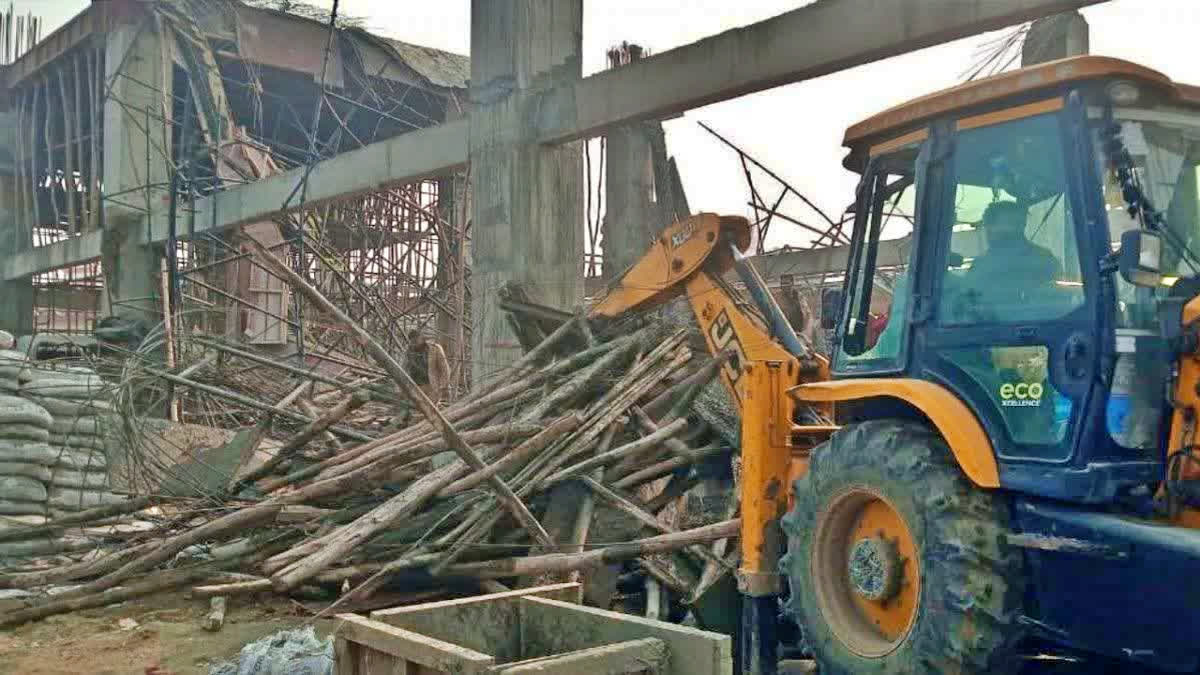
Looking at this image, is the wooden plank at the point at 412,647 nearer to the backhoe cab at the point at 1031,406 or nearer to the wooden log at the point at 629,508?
the backhoe cab at the point at 1031,406

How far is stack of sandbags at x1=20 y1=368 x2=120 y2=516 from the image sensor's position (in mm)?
10781

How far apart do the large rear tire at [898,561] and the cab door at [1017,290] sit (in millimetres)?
265

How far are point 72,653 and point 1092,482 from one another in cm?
615

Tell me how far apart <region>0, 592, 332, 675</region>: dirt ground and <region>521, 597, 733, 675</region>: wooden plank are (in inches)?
112

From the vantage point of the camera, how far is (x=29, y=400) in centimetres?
1127

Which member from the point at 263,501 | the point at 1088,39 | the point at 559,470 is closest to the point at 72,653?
the point at 263,501

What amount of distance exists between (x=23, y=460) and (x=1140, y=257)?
10.4 metres

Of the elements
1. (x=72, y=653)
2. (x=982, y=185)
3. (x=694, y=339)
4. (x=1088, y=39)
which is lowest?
(x=72, y=653)

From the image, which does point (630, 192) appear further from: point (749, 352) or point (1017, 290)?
point (1017, 290)

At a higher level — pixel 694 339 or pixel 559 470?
pixel 694 339

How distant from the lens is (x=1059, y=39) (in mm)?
10328

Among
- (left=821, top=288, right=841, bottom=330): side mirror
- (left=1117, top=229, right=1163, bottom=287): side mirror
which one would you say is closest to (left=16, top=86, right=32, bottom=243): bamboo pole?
(left=821, top=288, right=841, bottom=330): side mirror

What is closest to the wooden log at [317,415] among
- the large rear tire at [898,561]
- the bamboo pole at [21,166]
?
the large rear tire at [898,561]

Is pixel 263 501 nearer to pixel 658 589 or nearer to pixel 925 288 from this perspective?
pixel 658 589
